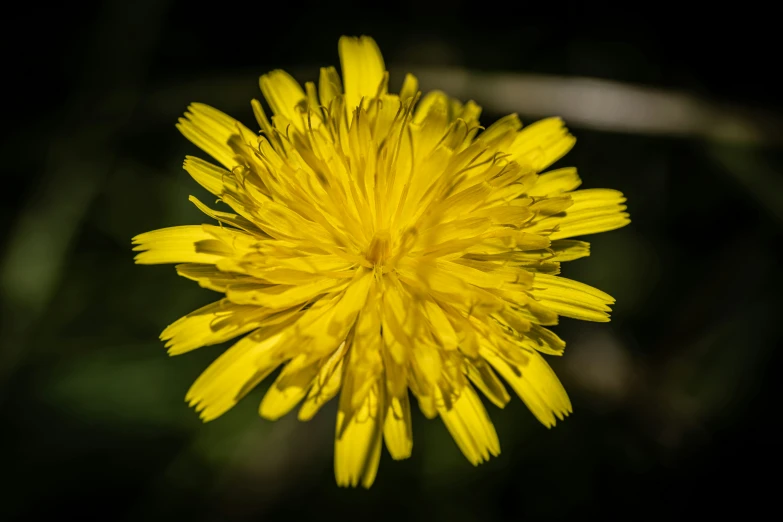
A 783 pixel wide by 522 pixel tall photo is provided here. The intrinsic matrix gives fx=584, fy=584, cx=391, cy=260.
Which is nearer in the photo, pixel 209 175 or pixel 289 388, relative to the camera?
pixel 289 388

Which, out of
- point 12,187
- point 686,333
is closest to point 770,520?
point 686,333

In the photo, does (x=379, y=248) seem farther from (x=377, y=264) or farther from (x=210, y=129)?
(x=210, y=129)

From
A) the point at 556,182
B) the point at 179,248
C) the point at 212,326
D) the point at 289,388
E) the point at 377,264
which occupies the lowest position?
the point at 289,388

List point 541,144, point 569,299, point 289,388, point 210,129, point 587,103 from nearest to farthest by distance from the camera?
point 289,388 → point 569,299 → point 210,129 → point 541,144 → point 587,103

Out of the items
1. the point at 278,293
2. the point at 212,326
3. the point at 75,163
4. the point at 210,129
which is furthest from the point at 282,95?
the point at 75,163

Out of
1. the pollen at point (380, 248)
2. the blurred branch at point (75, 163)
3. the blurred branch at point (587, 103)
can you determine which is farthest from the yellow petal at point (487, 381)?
the blurred branch at point (75, 163)

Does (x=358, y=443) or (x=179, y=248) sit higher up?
(x=179, y=248)

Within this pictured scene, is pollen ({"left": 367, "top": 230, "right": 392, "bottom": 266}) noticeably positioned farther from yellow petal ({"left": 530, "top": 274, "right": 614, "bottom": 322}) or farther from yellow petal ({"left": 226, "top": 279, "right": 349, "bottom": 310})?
yellow petal ({"left": 530, "top": 274, "right": 614, "bottom": 322})
